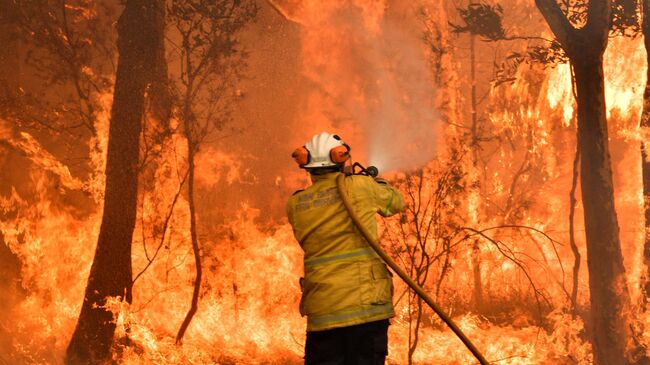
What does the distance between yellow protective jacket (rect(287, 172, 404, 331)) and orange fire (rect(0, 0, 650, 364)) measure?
1.83 m

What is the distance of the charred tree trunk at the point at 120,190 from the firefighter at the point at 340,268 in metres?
2.25

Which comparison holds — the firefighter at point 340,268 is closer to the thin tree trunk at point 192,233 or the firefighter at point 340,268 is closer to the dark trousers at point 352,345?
the dark trousers at point 352,345

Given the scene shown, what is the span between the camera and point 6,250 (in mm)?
5105

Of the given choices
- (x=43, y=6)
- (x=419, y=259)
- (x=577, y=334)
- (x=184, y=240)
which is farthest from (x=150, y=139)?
(x=577, y=334)

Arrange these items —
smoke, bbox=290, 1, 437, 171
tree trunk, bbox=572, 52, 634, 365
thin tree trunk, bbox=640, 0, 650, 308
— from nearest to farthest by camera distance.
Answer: tree trunk, bbox=572, 52, 634, 365 → thin tree trunk, bbox=640, 0, 650, 308 → smoke, bbox=290, 1, 437, 171

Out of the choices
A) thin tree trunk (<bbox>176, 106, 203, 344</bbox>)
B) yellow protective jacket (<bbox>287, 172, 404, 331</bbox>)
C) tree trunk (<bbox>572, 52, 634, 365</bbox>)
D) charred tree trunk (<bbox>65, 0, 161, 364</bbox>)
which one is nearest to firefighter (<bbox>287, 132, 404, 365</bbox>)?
yellow protective jacket (<bbox>287, 172, 404, 331</bbox>)

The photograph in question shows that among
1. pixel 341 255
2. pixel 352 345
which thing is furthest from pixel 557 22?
pixel 352 345

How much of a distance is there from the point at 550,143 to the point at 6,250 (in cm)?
416

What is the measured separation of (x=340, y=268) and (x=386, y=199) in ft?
1.36

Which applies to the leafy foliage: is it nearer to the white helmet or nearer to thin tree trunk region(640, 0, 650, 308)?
thin tree trunk region(640, 0, 650, 308)

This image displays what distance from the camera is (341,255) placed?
3.21m

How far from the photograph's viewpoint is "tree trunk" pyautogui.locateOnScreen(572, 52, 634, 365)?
4750 mm

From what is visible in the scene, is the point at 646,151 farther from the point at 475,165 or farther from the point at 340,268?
the point at 340,268

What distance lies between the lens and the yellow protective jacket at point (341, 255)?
3.15 metres
